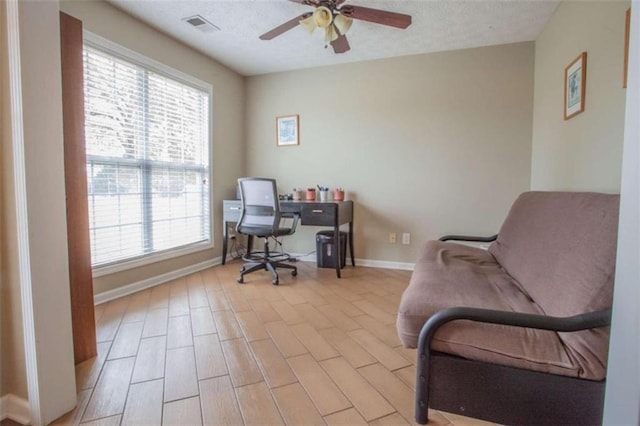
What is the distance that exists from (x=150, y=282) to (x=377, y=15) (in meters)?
2.84

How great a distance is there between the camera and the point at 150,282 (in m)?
2.82

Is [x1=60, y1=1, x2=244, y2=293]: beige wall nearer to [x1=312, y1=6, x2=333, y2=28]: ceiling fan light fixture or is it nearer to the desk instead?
the desk

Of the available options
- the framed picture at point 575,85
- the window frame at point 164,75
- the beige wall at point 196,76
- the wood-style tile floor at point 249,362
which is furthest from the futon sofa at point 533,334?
the beige wall at point 196,76

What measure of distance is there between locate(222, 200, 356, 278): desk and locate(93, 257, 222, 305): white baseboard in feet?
0.68

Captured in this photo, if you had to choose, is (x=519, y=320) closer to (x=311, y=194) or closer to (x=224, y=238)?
(x=311, y=194)

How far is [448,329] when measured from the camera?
44.6 inches

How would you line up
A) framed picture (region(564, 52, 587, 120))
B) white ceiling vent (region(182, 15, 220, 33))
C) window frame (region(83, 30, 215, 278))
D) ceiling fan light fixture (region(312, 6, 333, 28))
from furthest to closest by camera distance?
1. white ceiling vent (region(182, 15, 220, 33))
2. window frame (region(83, 30, 215, 278))
3. ceiling fan light fixture (region(312, 6, 333, 28))
4. framed picture (region(564, 52, 587, 120))

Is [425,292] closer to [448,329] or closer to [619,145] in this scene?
[448,329]

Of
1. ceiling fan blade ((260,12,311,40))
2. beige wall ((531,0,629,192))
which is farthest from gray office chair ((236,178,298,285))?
beige wall ((531,0,629,192))

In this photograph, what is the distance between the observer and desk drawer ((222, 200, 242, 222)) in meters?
3.45

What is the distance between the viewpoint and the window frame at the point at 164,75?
236 centimetres

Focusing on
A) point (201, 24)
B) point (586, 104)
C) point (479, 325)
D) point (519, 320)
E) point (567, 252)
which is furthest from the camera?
point (201, 24)

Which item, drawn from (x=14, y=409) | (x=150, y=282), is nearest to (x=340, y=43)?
(x=150, y=282)

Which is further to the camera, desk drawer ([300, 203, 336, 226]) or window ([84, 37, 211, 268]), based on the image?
desk drawer ([300, 203, 336, 226])
